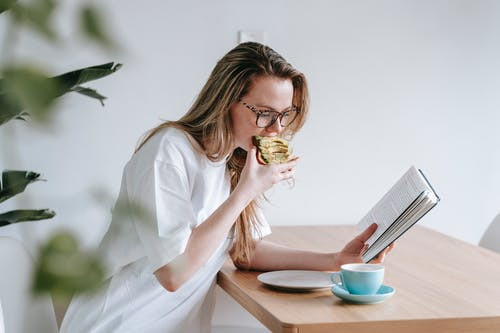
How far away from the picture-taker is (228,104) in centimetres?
175

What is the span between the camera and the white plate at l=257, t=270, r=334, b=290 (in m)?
1.57

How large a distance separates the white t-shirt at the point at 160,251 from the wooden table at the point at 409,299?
4.6 inches

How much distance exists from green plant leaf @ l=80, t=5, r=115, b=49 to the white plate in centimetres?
146

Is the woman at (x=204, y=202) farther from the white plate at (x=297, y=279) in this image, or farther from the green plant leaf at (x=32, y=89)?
the green plant leaf at (x=32, y=89)

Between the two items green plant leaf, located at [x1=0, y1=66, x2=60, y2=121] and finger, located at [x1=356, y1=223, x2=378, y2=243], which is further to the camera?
finger, located at [x1=356, y1=223, x2=378, y2=243]

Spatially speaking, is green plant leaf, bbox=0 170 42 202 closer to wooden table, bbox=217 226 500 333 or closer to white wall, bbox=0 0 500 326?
wooden table, bbox=217 226 500 333

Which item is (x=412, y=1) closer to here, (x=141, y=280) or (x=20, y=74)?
(x=141, y=280)

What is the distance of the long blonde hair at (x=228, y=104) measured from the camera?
5.72ft

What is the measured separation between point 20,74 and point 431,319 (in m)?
1.32

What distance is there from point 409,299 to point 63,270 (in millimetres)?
1476

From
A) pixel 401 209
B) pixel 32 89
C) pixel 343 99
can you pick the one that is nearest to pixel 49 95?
pixel 32 89

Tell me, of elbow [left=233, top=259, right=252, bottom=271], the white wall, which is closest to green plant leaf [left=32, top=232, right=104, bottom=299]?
elbow [left=233, top=259, right=252, bottom=271]

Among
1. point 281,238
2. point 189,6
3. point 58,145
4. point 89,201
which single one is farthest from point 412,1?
point 89,201

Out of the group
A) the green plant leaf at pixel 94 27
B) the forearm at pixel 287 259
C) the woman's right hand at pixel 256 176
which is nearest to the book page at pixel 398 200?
the forearm at pixel 287 259
